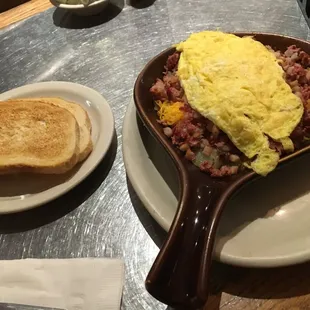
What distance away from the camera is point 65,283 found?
2.48 feet

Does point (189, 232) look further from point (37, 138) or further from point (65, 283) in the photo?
point (37, 138)

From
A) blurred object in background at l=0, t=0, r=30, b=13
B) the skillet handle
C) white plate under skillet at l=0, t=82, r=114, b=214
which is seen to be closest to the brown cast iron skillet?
the skillet handle

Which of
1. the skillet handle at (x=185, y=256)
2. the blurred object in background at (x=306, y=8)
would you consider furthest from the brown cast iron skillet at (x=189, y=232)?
the blurred object in background at (x=306, y=8)

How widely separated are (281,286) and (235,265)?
3.7 inches

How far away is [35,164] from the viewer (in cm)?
88

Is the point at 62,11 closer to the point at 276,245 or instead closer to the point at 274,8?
the point at 274,8

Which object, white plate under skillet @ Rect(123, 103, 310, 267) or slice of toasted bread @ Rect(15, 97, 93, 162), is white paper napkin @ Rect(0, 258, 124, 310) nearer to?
white plate under skillet @ Rect(123, 103, 310, 267)

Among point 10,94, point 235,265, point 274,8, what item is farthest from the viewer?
point 274,8

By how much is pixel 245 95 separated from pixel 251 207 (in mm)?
187

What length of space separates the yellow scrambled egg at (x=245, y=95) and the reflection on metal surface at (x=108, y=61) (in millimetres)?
218

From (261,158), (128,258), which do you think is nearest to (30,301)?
(128,258)

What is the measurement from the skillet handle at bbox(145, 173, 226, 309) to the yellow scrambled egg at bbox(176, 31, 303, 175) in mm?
104

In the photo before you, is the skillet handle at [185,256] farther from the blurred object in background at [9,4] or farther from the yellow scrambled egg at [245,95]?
the blurred object in background at [9,4]

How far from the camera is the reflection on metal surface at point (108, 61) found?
0.85 m
